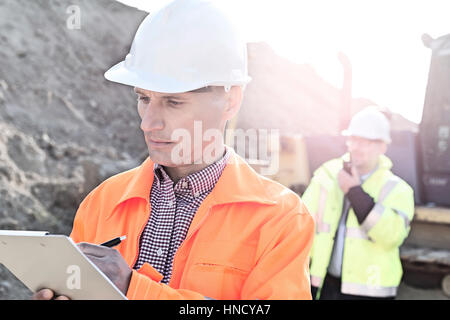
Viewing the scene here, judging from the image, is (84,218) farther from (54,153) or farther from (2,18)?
(2,18)

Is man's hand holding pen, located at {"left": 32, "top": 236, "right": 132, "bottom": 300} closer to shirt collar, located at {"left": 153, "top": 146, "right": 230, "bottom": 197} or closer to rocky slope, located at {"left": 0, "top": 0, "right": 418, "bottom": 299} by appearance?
shirt collar, located at {"left": 153, "top": 146, "right": 230, "bottom": 197}

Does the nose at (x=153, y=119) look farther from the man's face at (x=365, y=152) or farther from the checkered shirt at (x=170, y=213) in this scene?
the man's face at (x=365, y=152)

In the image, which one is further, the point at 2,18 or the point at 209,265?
the point at 2,18

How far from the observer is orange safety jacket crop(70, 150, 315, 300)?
144 cm

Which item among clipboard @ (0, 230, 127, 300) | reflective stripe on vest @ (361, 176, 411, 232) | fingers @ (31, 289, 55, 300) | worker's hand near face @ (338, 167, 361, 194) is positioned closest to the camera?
clipboard @ (0, 230, 127, 300)

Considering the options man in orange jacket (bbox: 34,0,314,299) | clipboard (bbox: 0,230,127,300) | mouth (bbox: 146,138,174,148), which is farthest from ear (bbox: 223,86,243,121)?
clipboard (bbox: 0,230,127,300)

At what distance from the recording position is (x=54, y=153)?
10875mm

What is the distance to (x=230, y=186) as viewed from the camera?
1.63 m

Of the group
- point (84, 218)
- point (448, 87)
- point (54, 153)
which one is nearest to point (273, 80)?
point (54, 153)

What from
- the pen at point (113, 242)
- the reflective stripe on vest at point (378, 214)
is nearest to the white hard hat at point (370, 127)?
the reflective stripe on vest at point (378, 214)

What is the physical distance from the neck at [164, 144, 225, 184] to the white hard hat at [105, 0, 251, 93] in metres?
0.25

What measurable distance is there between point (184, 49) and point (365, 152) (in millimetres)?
2810

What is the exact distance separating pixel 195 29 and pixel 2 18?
16289 mm
